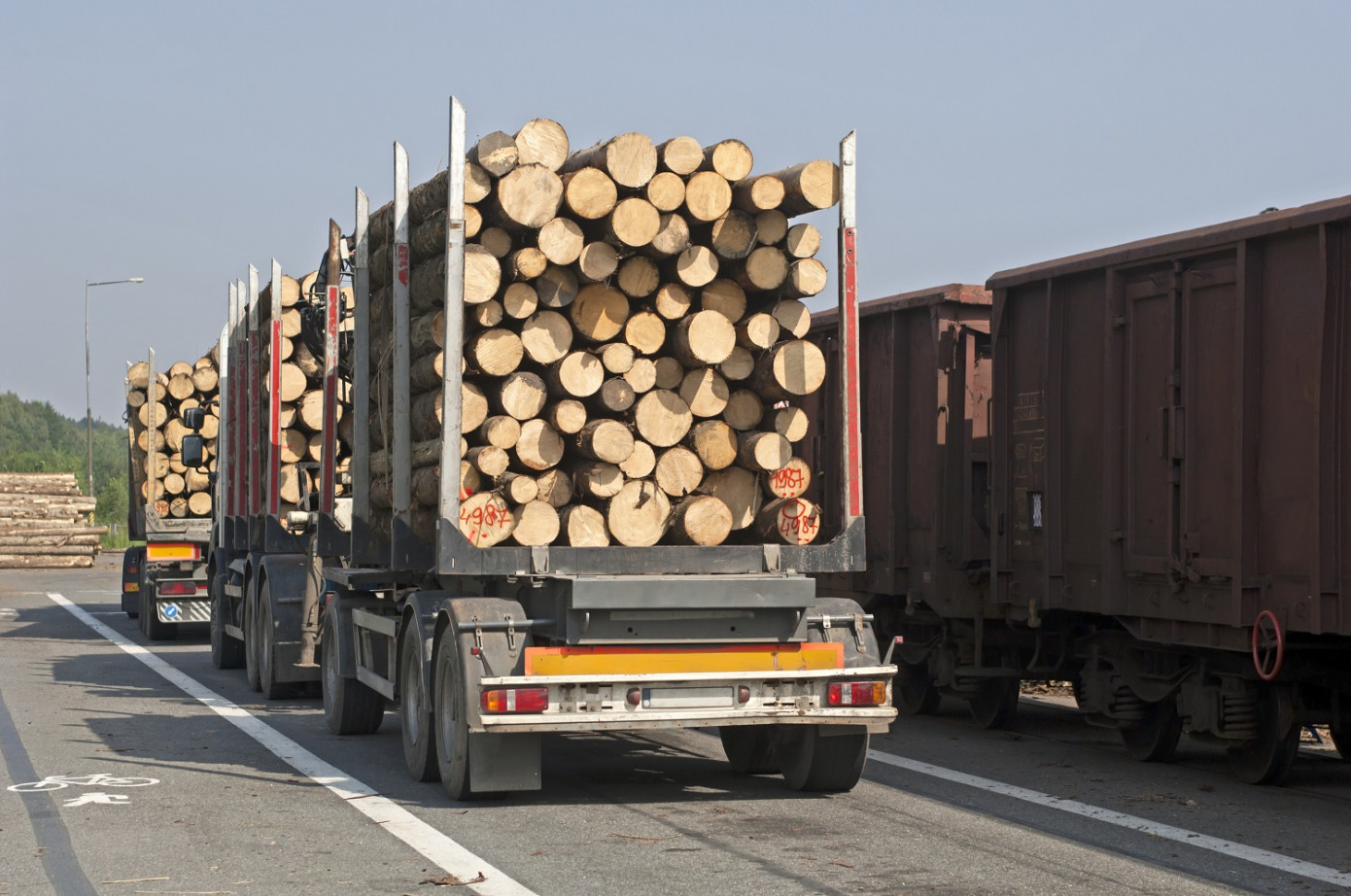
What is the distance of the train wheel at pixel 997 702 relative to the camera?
1332 centimetres

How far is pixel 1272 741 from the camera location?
10273 mm

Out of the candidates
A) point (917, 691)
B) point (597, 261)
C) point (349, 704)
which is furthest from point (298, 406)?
point (597, 261)

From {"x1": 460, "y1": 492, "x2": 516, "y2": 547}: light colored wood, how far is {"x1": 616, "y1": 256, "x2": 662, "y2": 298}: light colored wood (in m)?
1.33

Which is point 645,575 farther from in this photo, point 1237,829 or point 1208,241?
point 1208,241

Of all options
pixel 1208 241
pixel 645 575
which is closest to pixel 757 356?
pixel 645 575

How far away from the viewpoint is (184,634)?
23.7 m

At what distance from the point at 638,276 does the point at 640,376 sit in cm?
54

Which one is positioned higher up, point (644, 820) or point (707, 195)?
point (707, 195)

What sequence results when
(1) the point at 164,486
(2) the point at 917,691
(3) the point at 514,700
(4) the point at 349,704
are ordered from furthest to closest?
(1) the point at 164,486 → (2) the point at 917,691 → (4) the point at 349,704 → (3) the point at 514,700

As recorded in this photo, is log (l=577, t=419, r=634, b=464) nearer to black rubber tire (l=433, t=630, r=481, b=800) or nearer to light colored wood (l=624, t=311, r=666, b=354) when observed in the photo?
light colored wood (l=624, t=311, r=666, b=354)

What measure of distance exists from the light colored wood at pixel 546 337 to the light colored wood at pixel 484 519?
784mm

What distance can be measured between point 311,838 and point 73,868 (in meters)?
1.11

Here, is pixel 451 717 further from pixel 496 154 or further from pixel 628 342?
pixel 496 154

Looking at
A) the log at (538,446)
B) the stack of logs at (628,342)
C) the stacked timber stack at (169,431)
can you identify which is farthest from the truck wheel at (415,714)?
the stacked timber stack at (169,431)
